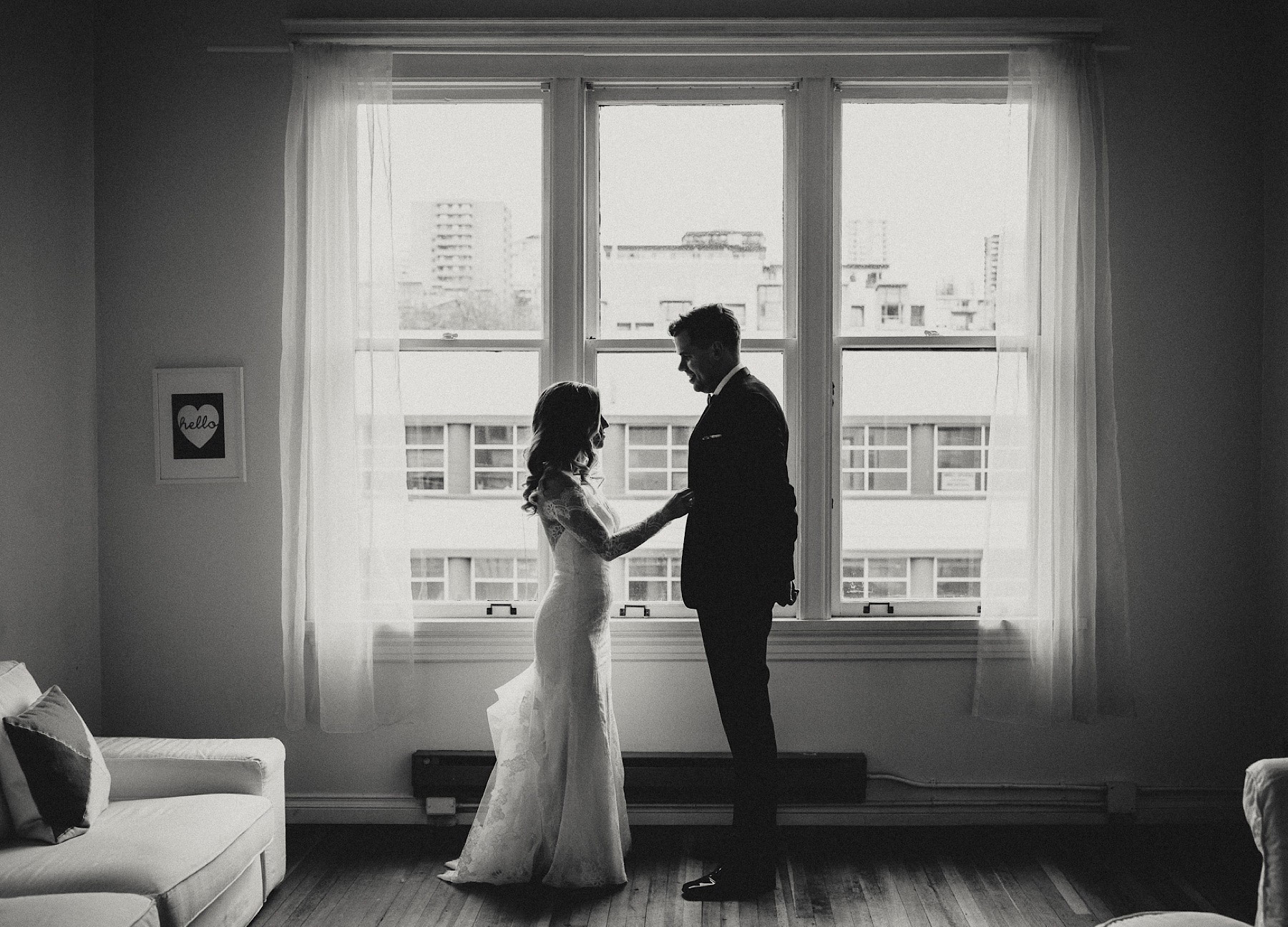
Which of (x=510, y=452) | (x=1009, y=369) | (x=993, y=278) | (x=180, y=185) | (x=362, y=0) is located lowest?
(x=510, y=452)

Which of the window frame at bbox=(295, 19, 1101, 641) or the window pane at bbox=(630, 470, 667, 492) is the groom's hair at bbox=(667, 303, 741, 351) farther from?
the window pane at bbox=(630, 470, 667, 492)

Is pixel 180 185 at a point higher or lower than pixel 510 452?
higher

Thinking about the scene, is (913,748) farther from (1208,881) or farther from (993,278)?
(993,278)

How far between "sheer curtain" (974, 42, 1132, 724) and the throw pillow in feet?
9.33

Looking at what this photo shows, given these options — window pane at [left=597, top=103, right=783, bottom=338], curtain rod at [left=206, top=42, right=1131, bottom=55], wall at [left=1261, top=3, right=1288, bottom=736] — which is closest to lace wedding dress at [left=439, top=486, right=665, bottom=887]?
window pane at [left=597, top=103, right=783, bottom=338]

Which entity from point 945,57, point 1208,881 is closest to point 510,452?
point 945,57

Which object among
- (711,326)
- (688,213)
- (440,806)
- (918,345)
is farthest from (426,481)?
(918,345)

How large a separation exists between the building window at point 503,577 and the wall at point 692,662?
0.91ft

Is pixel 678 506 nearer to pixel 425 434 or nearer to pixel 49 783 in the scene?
pixel 425 434

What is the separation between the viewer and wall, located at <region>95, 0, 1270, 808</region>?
3486 millimetres

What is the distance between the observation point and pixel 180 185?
139 inches

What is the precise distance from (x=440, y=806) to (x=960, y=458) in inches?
90.0

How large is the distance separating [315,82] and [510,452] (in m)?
1.47

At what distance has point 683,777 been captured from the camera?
3459 millimetres
